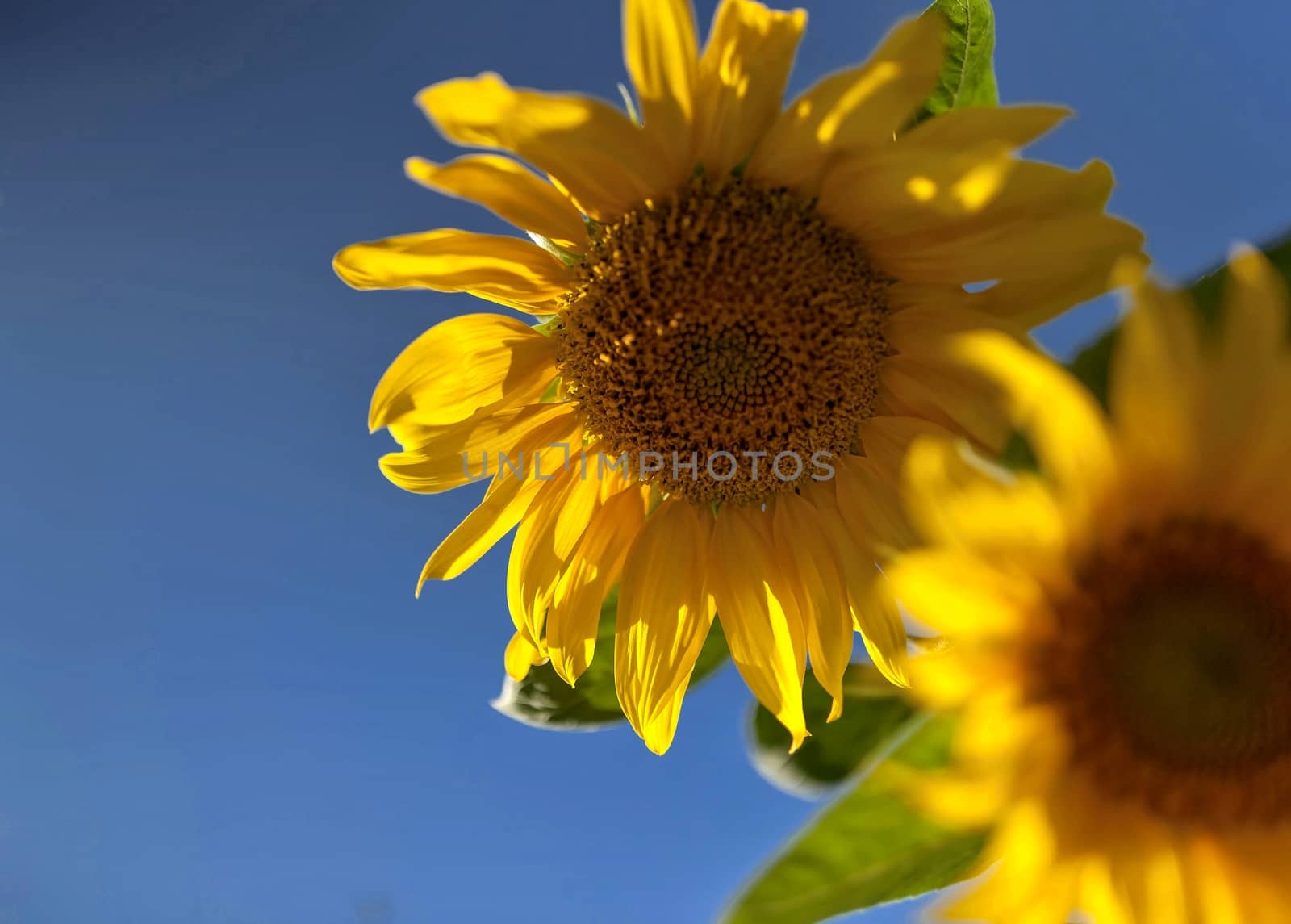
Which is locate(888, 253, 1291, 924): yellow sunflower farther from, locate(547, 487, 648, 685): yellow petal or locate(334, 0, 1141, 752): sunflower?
locate(547, 487, 648, 685): yellow petal

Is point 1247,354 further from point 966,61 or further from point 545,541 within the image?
point 545,541

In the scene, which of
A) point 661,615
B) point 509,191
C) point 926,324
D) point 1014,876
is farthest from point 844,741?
point 509,191

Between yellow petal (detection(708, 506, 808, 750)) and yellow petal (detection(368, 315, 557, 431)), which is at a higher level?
yellow petal (detection(368, 315, 557, 431))

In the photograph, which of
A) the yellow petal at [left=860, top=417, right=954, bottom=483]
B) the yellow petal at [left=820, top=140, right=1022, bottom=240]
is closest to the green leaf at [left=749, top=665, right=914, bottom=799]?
the yellow petal at [left=860, top=417, right=954, bottom=483]

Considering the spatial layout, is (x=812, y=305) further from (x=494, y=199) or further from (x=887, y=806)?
(x=887, y=806)

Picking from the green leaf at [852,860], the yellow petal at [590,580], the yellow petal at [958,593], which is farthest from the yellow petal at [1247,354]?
the yellow petal at [590,580]

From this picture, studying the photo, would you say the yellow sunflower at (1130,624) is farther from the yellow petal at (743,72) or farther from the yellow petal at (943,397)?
the yellow petal at (743,72)
